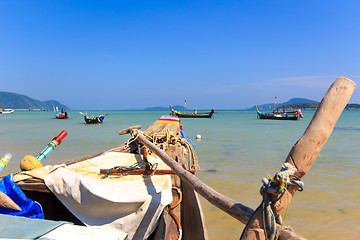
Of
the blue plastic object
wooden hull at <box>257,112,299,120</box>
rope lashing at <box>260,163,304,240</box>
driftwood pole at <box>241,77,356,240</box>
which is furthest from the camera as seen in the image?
wooden hull at <box>257,112,299,120</box>

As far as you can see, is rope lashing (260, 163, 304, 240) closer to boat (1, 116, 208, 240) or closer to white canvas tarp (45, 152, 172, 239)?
boat (1, 116, 208, 240)

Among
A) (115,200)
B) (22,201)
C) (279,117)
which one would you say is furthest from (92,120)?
(115,200)

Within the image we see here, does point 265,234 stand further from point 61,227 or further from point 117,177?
point 117,177

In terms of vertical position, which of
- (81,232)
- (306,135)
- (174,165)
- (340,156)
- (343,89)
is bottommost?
(340,156)

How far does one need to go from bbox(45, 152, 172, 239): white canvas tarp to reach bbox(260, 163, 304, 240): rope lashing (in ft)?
4.77

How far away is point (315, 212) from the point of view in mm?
4668

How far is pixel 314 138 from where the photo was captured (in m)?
1.19

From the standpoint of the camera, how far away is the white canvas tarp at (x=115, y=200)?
2.42m

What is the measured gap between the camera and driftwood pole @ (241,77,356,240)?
1.17 meters

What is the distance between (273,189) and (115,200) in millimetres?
1812

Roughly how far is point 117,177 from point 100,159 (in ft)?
3.36

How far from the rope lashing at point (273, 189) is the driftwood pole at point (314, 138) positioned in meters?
0.03

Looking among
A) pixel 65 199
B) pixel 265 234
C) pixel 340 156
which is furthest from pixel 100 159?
pixel 340 156

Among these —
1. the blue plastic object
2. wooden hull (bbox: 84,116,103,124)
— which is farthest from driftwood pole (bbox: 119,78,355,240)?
wooden hull (bbox: 84,116,103,124)
